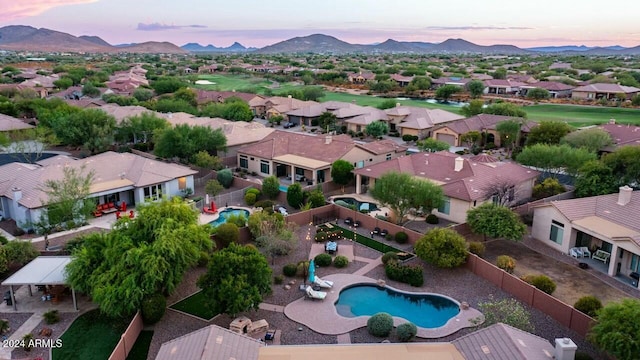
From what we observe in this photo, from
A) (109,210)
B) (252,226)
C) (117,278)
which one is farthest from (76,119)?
(117,278)

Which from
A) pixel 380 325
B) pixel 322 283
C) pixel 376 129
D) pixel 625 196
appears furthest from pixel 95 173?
pixel 376 129

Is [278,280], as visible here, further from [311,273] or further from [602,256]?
[602,256]

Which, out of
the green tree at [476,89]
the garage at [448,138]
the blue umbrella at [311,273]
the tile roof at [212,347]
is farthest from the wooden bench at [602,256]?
the green tree at [476,89]

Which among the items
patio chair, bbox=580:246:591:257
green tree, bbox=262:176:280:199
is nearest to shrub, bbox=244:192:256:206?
green tree, bbox=262:176:280:199

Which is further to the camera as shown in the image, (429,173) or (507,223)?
(429,173)

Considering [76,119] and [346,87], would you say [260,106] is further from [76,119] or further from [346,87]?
[346,87]

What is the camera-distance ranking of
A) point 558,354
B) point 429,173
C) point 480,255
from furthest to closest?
point 429,173 → point 480,255 → point 558,354

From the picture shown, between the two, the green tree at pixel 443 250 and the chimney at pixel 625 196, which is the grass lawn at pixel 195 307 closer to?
the green tree at pixel 443 250
